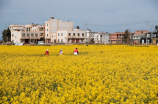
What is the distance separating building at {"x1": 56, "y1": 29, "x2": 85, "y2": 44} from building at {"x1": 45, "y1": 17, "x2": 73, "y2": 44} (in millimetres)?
3154

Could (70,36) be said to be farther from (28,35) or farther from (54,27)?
(28,35)

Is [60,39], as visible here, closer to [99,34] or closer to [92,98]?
[99,34]

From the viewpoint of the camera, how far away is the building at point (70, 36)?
291ft

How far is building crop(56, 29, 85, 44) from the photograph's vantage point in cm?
8869

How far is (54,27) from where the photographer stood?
311ft

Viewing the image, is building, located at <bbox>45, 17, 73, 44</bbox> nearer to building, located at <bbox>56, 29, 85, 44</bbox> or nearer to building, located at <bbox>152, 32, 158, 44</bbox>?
building, located at <bbox>56, 29, 85, 44</bbox>

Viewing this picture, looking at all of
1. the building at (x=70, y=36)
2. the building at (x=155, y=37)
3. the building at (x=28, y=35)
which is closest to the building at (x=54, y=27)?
the building at (x=70, y=36)

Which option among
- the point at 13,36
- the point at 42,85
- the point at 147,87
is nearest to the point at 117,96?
the point at 147,87

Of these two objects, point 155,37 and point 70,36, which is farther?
point 155,37

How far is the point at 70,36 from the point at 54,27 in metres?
8.84

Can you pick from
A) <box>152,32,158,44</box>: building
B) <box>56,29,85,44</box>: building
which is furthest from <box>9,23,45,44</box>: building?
<box>152,32,158,44</box>: building

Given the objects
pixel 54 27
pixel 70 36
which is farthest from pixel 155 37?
pixel 54 27

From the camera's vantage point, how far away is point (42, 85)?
10633 millimetres

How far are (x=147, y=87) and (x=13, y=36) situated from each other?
98.5 meters
